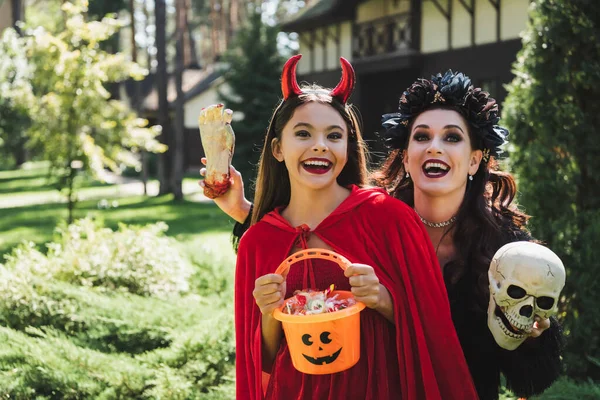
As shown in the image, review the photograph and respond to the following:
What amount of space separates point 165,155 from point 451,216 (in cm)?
1960

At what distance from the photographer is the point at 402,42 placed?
19.7 metres

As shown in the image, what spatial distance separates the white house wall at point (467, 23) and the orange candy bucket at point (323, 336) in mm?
13924

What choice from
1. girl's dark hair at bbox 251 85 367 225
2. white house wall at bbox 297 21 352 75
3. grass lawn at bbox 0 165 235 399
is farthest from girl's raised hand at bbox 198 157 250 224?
white house wall at bbox 297 21 352 75

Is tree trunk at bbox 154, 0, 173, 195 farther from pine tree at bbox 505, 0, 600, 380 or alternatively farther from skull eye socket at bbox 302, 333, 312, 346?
skull eye socket at bbox 302, 333, 312, 346

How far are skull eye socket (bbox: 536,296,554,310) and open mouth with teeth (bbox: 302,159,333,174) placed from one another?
914mm

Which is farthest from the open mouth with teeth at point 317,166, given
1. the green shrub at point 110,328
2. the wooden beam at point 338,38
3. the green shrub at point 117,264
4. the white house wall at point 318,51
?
the white house wall at point 318,51

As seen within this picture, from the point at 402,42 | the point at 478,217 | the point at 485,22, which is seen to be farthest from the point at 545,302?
the point at 402,42

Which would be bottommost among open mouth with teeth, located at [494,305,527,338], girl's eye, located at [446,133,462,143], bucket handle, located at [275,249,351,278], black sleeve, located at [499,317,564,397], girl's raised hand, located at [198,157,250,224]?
black sleeve, located at [499,317,564,397]

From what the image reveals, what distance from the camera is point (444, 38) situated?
60.2 feet

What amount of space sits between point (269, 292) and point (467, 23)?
16222 mm

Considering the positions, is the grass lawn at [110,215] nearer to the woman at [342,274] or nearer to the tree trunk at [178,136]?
the tree trunk at [178,136]

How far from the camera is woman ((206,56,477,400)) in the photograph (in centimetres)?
266

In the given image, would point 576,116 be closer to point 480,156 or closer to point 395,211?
point 480,156

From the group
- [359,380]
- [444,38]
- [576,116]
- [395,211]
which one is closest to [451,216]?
A: [395,211]
